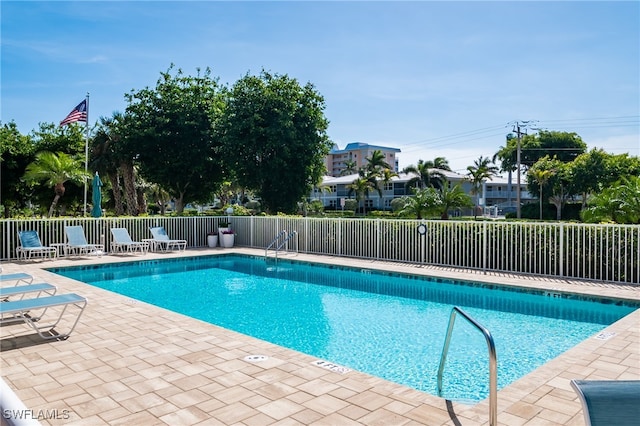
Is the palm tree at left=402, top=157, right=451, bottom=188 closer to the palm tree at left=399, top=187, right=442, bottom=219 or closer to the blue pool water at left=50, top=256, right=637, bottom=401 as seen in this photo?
the palm tree at left=399, top=187, right=442, bottom=219

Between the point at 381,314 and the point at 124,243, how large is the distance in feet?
33.9

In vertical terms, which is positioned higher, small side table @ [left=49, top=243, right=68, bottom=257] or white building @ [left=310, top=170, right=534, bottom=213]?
white building @ [left=310, top=170, right=534, bottom=213]

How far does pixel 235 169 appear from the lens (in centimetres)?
2300

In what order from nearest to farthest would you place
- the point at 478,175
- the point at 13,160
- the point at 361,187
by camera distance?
the point at 13,160 → the point at 361,187 → the point at 478,175

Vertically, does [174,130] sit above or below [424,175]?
above

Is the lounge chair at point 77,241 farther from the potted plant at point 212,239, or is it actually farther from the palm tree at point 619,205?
the palm tree at point 619,205

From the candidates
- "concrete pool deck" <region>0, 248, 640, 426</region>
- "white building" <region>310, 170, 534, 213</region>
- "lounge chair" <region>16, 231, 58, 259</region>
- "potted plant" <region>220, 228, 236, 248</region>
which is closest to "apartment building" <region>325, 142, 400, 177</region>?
"white building" <region>310, 170, 534, 213</region>

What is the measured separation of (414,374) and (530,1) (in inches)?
378

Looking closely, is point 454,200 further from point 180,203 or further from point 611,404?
point 180,203

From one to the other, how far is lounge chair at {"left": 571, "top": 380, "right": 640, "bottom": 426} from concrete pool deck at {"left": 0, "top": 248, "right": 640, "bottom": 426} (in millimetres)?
1693

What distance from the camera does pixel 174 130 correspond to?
929 inches

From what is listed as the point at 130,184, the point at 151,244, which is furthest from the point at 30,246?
the point at 130,184

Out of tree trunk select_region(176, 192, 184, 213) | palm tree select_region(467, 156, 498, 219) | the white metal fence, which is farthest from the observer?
palm tree select_region(467, 156, 498, 219)

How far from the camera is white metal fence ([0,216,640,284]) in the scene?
10.2 m
